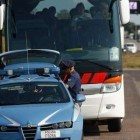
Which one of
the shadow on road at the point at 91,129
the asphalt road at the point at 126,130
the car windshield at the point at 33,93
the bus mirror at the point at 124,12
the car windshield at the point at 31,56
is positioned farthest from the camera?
the shadow on road at the point at 91,129

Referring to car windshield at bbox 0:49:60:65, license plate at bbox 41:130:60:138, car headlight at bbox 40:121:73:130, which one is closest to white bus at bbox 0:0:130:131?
car windshield at bbox 0:49:60:65

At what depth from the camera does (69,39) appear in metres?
13.9

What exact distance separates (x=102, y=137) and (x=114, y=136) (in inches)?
12.1

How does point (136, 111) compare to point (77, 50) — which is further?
point (136, 111)

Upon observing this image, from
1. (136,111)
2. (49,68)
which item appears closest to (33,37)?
(49,68)

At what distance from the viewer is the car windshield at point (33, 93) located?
11242 millimetres

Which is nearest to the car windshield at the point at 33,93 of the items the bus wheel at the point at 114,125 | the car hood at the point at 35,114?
the car hood at the point at 35,114

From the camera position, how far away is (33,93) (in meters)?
11.5

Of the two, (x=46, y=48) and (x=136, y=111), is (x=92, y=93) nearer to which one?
(x=46, y=48)

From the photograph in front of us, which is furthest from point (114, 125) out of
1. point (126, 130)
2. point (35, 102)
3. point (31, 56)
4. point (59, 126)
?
point (59, 126)

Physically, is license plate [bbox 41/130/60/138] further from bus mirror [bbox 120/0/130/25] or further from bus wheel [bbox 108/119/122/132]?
bus wheel [bbox 108/119/122/132]

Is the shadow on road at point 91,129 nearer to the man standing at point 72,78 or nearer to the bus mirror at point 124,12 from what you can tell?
the man standing at point 72,78

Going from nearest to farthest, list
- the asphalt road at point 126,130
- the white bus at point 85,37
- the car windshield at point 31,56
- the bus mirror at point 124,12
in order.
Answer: the bus mirror at point 124,12
the car windshield at point 31,56
the white bus at point 85,37
the asphalt road at point 126,130

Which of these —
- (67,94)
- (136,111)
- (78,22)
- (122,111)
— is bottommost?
(136,111)
